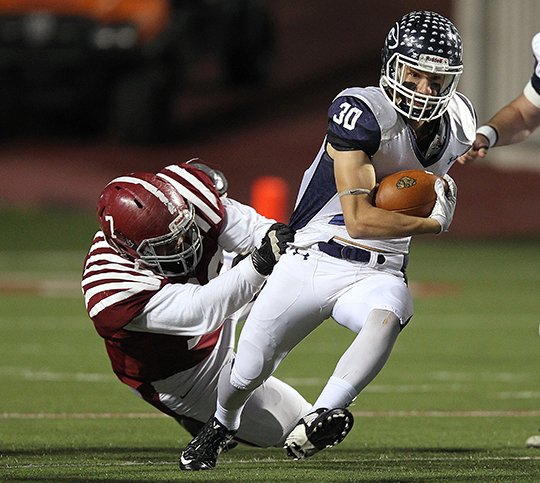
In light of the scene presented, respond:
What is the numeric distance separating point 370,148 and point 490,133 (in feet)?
3.15

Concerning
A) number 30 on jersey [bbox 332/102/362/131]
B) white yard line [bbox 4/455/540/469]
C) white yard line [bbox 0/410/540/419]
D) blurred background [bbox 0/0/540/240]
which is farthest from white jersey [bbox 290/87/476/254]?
blurred background [bbox 0/0/540/240]

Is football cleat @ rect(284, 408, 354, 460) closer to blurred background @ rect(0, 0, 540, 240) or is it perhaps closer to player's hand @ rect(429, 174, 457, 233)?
player's hand @ rect(429, 174, 457, 233)

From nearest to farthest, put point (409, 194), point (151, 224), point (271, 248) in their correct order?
1. point (409, 194)
2. point (271, 248)
3. point (151, 224)

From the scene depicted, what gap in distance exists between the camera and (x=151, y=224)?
5352mm

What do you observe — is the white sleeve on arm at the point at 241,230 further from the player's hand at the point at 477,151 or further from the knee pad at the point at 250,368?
the player's hand at the point at 477,151

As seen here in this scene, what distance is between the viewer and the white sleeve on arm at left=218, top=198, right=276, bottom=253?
5707 millimetres

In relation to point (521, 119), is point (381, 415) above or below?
below

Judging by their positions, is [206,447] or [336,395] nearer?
[336,395]

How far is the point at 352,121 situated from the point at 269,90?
714 inches

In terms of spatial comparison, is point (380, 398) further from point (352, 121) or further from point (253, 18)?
point (253, 18)

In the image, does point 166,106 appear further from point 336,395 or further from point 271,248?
point 336,395

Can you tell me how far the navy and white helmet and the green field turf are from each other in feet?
4.16

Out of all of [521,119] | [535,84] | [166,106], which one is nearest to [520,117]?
[521,119]

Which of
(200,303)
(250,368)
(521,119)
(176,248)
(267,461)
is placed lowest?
(267,461)
